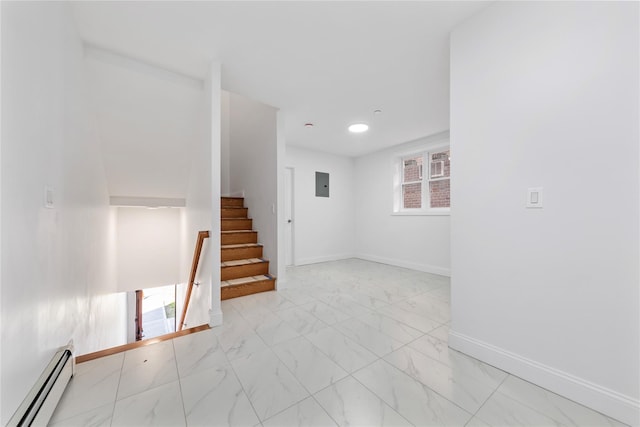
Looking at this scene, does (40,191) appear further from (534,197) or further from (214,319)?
(534,197)

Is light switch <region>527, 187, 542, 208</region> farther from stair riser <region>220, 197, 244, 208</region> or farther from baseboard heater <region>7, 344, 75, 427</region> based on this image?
stair riser <region>220, 197, 244, 208</region>

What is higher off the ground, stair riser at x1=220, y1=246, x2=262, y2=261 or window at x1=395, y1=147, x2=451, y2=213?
window at x1=395, y1=147, x2=451, y2=213

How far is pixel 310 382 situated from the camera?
1.47m

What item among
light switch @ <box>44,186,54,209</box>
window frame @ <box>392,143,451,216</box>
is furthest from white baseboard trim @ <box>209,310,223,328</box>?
window frame @ <box>392,143,451,216</box>

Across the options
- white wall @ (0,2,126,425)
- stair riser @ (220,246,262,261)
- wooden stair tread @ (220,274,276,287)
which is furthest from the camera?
stair riser @ (220,246,262,261)

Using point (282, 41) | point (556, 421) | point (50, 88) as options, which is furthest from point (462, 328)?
point (50, 88)

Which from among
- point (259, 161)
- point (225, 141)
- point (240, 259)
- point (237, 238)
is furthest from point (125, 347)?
point (225, 141)

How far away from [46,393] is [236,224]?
299 cm

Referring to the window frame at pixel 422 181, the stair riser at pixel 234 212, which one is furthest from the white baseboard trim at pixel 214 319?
the window frame at pixel 422 181

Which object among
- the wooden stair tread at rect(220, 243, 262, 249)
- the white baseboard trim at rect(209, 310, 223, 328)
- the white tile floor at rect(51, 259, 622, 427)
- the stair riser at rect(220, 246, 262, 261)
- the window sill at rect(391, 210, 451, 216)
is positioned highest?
the window sill at rect(391, 210, 451, 216)

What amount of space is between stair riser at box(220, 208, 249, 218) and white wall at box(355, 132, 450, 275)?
8.58 feet

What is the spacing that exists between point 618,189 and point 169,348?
9.75 ft

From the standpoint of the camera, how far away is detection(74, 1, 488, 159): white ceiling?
5.63ft

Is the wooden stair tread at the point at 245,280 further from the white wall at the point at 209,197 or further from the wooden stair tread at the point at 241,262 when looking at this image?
the white wall at the point at 209,197
